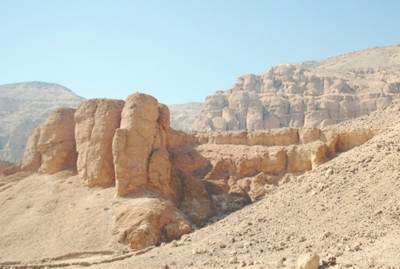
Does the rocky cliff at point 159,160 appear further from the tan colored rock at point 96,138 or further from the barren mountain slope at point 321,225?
the barren mountain slope at point 321,225

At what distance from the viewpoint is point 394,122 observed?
27.2 metres

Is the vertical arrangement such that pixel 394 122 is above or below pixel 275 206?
above

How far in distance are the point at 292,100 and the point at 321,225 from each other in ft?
171

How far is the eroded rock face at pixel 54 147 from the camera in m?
32.1

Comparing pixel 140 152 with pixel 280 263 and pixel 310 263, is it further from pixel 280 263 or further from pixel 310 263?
pixel 310 263

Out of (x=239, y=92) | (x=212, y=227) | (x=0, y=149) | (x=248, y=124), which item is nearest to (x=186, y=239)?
(x=212, y=227)

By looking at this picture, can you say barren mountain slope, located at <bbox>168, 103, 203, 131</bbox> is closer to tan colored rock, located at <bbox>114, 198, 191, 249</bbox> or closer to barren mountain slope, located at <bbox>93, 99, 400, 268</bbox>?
tan colored rock, located at <bbox>114, 198, 191, 249</bbox>

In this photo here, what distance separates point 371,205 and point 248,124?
160ft

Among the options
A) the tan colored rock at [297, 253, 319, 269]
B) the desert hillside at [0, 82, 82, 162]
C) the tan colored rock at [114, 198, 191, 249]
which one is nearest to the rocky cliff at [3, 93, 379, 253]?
the tan colored rock at [114, 198, 191, 249]

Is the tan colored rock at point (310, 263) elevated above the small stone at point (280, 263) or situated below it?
above

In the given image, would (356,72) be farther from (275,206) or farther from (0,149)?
(275,206)

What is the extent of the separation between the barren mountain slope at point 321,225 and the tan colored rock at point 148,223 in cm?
132

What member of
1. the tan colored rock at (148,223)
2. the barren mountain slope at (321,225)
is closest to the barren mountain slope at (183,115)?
the tan colored rock at (148,223)

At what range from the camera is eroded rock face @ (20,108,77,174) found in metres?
32.1
